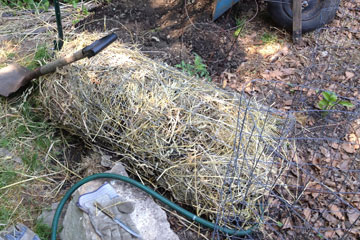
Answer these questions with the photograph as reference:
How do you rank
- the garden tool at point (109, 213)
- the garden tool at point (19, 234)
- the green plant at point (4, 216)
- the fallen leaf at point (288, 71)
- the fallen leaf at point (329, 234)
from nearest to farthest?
1. the garden tool at point (109, 213)
2. the garden tool at point (19, 234)
3. the green plant at point (4, 216)
4. the fallen leaf at point (329, 234)
5. the fallen leaf at point (288, 71)

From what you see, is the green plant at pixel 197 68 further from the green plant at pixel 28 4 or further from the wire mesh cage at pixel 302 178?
the green plant at pixel 28 4

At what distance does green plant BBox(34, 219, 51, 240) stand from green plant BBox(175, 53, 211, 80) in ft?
6.43

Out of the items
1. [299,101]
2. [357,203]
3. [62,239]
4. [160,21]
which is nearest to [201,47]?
[160,21]

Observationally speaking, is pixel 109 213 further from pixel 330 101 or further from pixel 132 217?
pixel 330 101

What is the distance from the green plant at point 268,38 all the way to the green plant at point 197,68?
93 cm

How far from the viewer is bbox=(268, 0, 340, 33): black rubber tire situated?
4137 mm

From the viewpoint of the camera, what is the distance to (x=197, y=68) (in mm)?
3711

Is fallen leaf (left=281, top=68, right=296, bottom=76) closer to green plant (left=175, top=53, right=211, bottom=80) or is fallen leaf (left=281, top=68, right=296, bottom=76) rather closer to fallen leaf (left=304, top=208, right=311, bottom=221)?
green plant (left=175, top=53, right=211, bottom=80)

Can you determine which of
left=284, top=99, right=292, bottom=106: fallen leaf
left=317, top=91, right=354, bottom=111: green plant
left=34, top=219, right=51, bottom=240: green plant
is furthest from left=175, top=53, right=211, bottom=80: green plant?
left=34, top=219, right=51, bottom=240: green plant

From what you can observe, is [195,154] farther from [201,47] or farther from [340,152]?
[201,47]

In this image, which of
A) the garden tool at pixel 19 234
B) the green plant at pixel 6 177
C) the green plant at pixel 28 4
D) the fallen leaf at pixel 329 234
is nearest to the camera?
the garden tool at pixel 19 234

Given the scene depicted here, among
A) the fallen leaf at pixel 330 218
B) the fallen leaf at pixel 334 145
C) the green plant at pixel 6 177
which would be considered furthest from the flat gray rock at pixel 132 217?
the fallen leaf at pixel 334 145

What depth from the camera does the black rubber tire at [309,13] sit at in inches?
163

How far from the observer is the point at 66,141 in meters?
3.18
